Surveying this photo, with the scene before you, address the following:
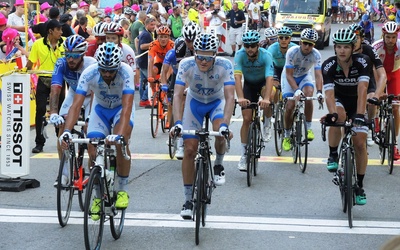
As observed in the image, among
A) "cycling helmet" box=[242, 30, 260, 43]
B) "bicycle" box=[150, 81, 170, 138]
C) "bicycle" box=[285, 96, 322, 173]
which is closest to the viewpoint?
"cycling helmet" box=[242, 30, 260, 43]

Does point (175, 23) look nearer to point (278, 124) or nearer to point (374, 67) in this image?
point (278, 124)

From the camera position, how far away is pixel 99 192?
7.18 meters

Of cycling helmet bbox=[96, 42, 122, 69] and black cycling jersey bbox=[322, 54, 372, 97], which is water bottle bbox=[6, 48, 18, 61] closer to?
black cycling jersey bbox=[322, 54, 372, 97]

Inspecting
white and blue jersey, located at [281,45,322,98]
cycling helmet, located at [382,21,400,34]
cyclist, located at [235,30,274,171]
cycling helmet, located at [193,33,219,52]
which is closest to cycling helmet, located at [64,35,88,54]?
cycling helmet, located at [193,33,219,52]

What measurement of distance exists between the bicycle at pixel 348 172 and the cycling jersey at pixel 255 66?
237 centimetres

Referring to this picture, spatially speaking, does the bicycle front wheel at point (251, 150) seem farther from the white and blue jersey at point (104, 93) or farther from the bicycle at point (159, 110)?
the bicycle at point (159, 110)

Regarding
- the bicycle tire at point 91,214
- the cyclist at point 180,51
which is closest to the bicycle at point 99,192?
the bicycle tire at point 91,214

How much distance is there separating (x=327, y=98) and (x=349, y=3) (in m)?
50.0

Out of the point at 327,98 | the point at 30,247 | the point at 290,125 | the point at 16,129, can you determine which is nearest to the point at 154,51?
the point at 290,125

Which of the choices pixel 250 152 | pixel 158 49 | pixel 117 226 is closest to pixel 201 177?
pixel 117 226

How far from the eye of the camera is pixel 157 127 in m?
14.5

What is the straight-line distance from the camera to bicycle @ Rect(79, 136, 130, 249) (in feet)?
22.9

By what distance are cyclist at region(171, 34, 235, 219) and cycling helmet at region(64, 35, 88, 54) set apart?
1.24 m

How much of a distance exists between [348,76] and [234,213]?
1.96 metres
